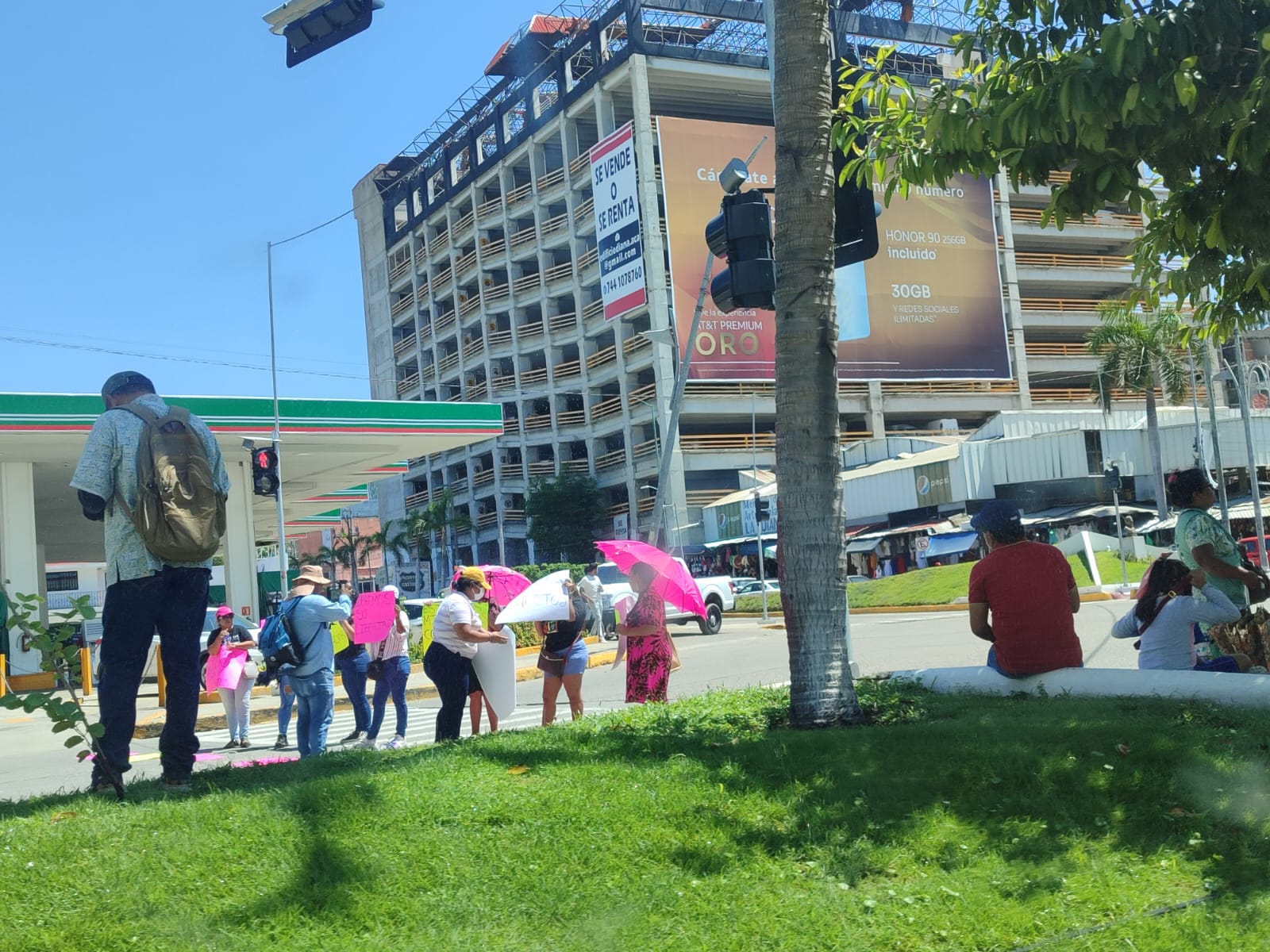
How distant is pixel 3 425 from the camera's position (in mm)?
22391

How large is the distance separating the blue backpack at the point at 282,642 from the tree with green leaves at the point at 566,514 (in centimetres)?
5560

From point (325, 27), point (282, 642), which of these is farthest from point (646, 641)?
point (325, 27)

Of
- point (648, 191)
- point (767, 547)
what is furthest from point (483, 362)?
point (767, 547)

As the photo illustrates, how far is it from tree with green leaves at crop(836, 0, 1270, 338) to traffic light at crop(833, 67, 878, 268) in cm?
15

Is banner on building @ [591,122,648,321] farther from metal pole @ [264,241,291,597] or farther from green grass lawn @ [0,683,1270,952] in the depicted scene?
green grass lawn @ [0,683,1270,952]

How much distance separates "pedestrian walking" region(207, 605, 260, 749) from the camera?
13453 mm

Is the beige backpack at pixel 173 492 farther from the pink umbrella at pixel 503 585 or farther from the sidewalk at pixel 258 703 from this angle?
the sidewalk at pixel 258 703

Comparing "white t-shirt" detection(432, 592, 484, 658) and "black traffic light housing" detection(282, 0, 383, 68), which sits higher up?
"black traffic light housing" detection(282, 0, 383, 68)

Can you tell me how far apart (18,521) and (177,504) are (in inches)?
853

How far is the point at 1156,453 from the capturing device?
155 feet

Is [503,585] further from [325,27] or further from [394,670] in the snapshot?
[325,27]

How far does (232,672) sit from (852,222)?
29.3ft

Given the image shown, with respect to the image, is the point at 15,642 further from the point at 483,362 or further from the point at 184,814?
the point at 483,362

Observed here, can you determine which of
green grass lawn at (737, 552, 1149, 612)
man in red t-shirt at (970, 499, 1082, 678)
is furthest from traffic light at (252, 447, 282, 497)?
green grass lawn at (737, 552, 1149, 612)
